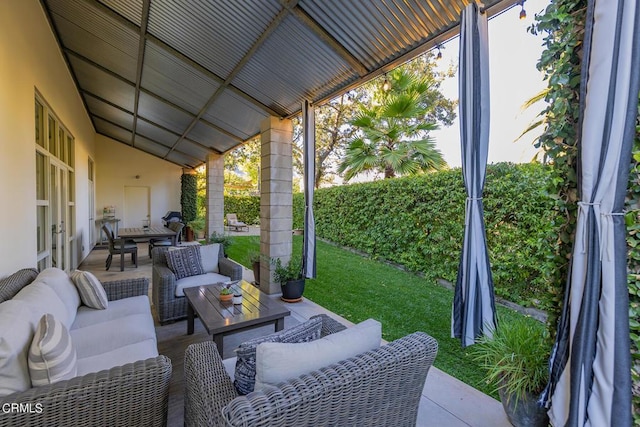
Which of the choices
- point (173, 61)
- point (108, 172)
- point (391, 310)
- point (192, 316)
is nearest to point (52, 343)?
point (192, 316)

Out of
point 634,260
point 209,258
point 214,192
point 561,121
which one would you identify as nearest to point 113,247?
point 214,192

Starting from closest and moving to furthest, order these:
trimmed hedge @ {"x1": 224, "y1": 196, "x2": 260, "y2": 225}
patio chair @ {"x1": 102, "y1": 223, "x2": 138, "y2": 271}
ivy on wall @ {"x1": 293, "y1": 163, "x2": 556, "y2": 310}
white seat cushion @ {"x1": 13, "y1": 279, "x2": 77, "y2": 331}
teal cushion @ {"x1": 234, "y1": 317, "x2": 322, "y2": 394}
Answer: teal cushion @ {"x1": 234, "y1": 317, "x2": 322, "y2": 394} → white seat cushion @ {"x1": 13, "y1": 279, "x2": 77, "y2": 331} → ivy on wall @ {"x1": 293, "y1": 163, "x2": 556, "y2": 310} → patio chair @ {"x1": 102, "y1": 223, "x2": 138, "y2": 271} → trimmed hedge @ {"x1": 224, "y1": 196, "x2": 260, "y2": 225}

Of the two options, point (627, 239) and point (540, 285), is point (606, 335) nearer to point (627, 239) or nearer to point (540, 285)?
point (627, 239)

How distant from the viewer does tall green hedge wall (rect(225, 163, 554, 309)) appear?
3.56 metres

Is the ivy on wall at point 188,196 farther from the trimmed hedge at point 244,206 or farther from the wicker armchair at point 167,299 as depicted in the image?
the wicker armchair at point 167,299

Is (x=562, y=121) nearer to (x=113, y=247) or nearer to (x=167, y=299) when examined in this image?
(x=167, y=299)

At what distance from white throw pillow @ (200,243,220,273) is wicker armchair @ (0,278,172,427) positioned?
262 cm

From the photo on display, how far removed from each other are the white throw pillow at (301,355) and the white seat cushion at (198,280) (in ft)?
8.62

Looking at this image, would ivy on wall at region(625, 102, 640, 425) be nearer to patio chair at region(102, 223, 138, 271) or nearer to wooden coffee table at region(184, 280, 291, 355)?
wooden coffee table at region(184, 280, 291, 355)

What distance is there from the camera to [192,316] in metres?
3.04

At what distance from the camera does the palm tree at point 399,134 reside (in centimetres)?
497

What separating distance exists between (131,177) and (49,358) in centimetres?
1111

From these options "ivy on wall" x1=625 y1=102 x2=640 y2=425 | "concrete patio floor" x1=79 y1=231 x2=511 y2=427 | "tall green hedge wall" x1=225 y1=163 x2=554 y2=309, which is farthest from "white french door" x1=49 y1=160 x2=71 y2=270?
"ivy on wall" x1=625 y1=102 x2=640 y2=425

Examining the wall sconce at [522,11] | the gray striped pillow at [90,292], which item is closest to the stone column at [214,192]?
the gray striped pillow at [90,292]
